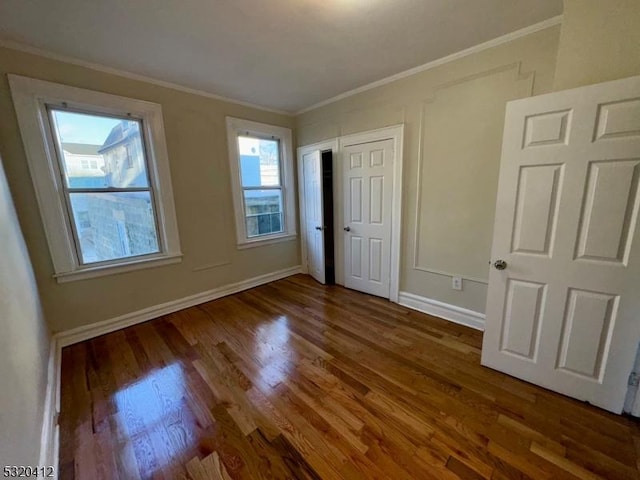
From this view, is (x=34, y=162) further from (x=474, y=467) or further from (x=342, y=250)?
(x=474, y=467)

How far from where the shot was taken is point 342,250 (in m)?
3.60

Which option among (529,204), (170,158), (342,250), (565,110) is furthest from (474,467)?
(170,158)

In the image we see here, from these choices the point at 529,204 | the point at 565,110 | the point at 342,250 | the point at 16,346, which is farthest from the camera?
the point at 342,250

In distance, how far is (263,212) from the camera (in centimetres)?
382

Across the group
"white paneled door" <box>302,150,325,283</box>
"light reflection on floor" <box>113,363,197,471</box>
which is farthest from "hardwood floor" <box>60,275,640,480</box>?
"white paneled door" <box>302,150,325,283</box>

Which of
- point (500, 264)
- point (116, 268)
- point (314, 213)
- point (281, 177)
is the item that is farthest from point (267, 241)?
point (500, 264)

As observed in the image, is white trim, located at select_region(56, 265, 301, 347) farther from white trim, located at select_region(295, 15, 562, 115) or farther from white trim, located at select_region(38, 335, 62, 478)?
white trim, located at select_region(295, 15, 562, 115)

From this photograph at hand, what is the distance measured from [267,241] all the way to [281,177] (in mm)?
1026

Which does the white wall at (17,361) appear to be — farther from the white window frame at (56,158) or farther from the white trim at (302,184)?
the white trim at (302,184)

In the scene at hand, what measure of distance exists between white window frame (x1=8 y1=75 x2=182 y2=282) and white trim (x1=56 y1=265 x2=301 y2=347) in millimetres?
494

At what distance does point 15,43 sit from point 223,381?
3.04 m

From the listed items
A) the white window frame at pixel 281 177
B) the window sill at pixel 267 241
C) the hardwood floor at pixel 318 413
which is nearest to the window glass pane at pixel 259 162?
the white window frame at pixel 281 177

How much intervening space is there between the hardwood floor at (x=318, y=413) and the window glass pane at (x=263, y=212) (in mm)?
1669

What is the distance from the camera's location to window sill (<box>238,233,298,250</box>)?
141 inches
